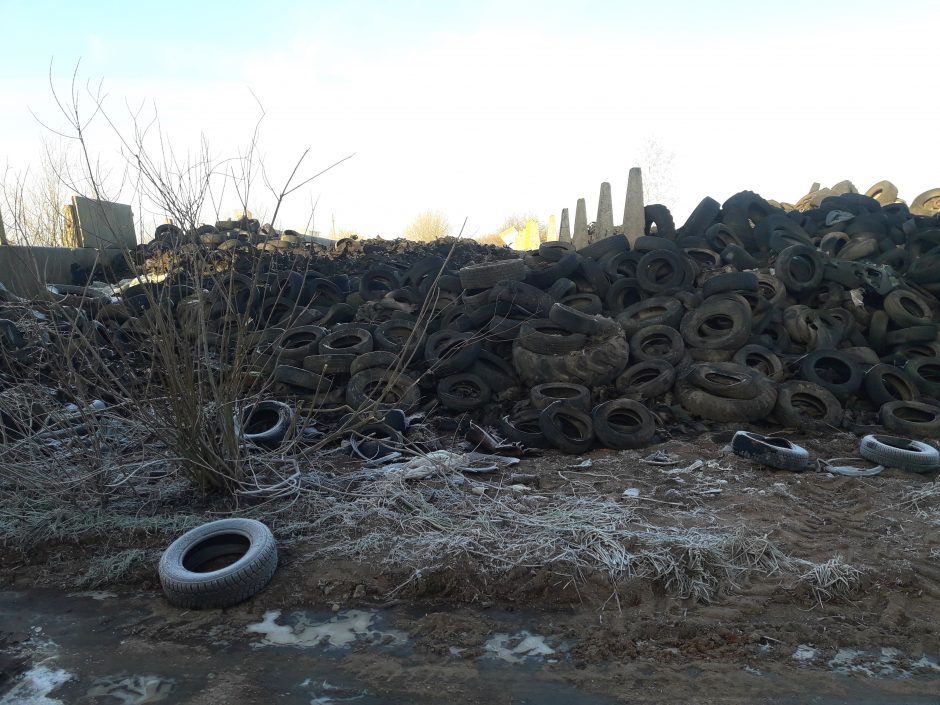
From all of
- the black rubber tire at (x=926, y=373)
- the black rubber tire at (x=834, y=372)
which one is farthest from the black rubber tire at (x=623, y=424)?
the black rubber tire at (x=926, y=373)

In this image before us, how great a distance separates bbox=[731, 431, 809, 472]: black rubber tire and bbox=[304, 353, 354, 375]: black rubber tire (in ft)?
14.9

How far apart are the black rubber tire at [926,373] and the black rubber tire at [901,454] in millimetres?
2125

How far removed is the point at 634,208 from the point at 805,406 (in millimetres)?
5653

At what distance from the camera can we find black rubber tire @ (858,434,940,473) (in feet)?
18.6

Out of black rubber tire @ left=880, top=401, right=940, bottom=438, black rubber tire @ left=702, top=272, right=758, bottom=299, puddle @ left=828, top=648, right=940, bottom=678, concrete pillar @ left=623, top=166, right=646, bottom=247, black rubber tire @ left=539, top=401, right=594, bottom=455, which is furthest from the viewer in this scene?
concrete pillar @ left=623, top=166, right=646, bottom=247

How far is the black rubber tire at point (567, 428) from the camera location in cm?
661

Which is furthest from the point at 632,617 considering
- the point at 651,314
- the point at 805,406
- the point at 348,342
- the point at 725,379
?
the point at 348,342

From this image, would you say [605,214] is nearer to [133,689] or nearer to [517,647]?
[517,647]

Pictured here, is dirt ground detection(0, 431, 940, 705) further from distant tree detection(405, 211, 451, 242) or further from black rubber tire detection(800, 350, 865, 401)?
distant tree detection(405, 211, 451, 242)

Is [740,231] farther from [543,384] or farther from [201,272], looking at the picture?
[201,272]

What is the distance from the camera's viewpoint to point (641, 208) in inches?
471

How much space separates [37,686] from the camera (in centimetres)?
311

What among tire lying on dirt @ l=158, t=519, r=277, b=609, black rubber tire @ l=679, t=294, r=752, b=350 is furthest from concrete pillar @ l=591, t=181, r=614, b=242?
tire lying on dirt @ l=158, t=519, r=277, b=609

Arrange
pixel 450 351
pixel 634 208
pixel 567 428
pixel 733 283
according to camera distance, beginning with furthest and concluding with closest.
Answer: pixel 634 208, pixel 733 283, pixel 450 351, pixel 567 428
